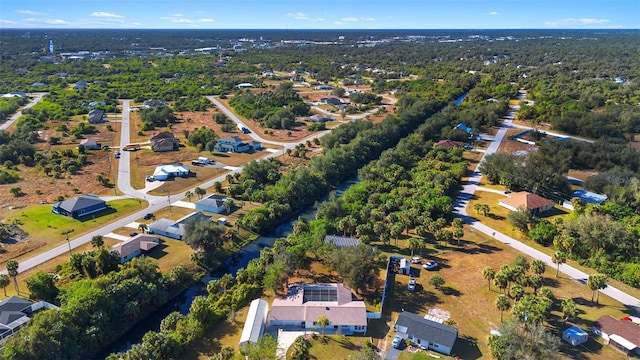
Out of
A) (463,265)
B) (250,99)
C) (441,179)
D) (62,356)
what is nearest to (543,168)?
(441,179)

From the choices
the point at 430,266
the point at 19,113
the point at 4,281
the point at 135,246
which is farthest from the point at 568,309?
the point at 19,113

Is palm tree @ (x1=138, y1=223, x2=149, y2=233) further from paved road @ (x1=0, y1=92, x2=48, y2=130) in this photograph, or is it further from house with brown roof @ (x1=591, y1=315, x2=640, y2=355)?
paved road @ (x1=0, y1=92, x2=48, y2=130)

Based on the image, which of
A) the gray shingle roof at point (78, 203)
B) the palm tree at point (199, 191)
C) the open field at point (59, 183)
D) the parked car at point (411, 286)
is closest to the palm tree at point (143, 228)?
the gray shingle roof at point (78, 203)

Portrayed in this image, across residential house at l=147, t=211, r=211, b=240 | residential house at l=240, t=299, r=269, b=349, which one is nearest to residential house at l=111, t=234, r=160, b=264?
residential house at l=147, t=211, r=211, b=240

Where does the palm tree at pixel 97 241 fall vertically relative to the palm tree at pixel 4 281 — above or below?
above

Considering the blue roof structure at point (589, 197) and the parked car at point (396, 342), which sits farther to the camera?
the blue roof structure at point (589, 197)

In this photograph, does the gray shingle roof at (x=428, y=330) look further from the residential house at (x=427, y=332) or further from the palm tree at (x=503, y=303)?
the palm tree at (x=503, y=303)

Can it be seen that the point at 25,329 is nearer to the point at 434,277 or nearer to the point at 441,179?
the point at 434,277
